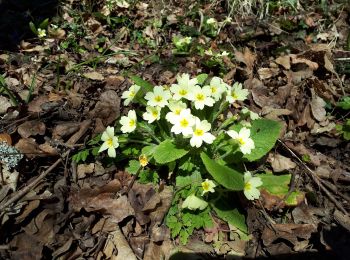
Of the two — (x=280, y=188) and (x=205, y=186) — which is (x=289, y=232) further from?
(x=205, y=186)

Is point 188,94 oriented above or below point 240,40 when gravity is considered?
above

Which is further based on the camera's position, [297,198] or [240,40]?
[240,40]

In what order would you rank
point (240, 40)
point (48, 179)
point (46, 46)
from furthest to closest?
point (240, 40), point (46, 46), point (48, 179)

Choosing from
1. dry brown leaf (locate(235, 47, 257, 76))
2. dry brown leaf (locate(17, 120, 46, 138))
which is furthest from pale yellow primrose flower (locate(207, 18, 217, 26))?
dry brown leaf (locate(17, 120, 46, 138))

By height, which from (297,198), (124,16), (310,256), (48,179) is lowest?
(310,256)

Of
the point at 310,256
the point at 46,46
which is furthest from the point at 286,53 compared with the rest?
the point at 46,46

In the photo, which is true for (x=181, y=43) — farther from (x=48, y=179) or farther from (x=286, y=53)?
(x=48, y=179)
